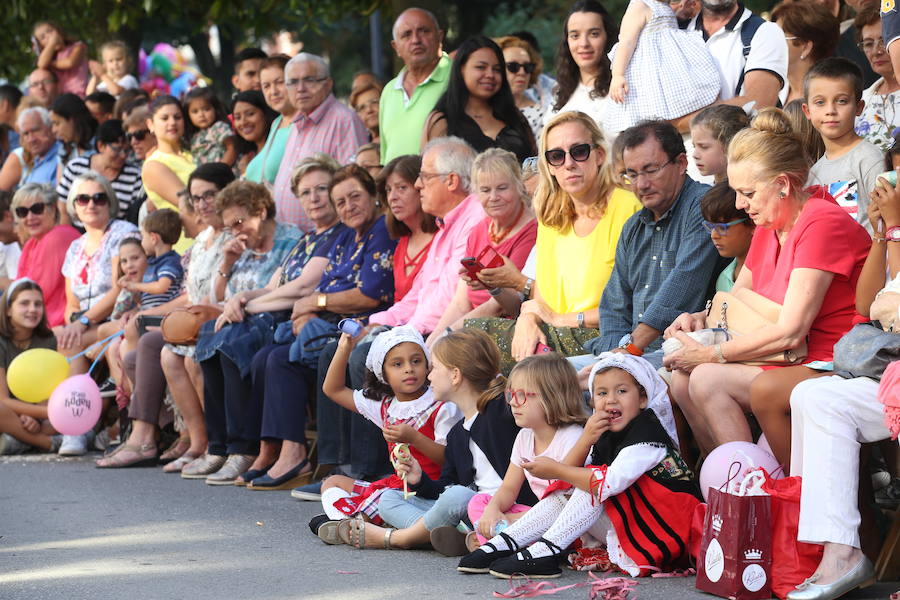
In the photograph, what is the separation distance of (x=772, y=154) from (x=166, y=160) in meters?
6.67

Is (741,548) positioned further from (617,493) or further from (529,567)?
(529,567)

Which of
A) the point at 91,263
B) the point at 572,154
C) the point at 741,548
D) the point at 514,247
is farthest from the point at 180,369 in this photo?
the point at 741,548

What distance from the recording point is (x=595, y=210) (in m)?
6.82

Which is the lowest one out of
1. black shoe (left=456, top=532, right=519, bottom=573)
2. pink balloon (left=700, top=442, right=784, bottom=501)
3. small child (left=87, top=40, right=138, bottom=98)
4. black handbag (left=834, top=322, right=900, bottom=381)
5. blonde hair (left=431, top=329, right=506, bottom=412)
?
black shoe (left=456, top=532, right=519, bottom=573)

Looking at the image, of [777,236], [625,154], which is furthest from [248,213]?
[777,236]

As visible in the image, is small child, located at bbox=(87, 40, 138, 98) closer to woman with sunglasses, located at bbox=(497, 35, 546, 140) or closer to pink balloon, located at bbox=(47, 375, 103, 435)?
pink balloon, located at bbox=(47, 375, 103, 435)

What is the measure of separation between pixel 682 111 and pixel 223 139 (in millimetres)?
4801

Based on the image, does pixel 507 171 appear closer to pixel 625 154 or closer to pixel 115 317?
pixel 625 154

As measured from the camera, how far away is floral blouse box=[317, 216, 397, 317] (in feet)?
27.1

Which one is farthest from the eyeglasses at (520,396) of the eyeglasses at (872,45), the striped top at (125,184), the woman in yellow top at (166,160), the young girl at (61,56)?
the young girl at (61,56)

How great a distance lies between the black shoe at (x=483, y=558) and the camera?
544 cm

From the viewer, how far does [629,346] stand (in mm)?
6141

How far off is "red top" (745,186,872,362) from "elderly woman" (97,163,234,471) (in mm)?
4624

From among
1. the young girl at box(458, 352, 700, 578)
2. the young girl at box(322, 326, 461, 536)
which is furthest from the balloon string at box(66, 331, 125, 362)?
the young girl at box(458, 352, 700, 578)
